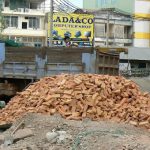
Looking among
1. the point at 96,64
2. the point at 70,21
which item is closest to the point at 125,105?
the point at 96,64

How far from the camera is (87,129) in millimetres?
10328

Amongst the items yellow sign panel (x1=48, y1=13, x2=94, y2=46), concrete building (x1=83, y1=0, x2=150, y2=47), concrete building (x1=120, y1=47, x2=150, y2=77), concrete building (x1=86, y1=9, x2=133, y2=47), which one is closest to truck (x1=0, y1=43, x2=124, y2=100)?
yellow sign panel (x1=48, y1=13, x2=94, y2=46)

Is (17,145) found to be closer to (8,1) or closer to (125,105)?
(125,105)

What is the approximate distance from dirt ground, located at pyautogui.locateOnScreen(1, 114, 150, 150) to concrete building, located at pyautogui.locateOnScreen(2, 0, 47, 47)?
4527cm

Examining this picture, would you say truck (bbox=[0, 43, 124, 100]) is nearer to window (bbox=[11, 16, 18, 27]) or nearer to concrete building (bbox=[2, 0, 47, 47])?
concrete building (bbox=[2, 0, 47, 47])

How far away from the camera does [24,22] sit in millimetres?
57625

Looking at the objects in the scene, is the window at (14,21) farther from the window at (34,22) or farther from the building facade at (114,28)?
the building facade at (114,28)

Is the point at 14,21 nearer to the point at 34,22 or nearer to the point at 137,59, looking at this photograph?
the point at 34,22

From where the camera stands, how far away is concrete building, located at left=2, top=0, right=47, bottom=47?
185 ft

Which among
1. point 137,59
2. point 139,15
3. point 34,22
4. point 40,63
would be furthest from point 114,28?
point 40,63

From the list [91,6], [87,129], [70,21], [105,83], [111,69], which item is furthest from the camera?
[91,6]

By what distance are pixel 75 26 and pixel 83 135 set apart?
35.1 metres

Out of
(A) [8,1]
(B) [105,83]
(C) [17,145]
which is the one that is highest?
(A) [8,1]

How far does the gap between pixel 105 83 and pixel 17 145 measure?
3400mm
